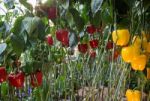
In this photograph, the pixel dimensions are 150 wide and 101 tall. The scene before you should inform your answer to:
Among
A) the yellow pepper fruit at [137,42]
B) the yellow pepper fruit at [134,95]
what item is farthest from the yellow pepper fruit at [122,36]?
the yellow pepper fruit at [134,95]

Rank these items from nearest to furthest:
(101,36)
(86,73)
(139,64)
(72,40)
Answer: (139,64), (72,40), (101,36), (86,73)

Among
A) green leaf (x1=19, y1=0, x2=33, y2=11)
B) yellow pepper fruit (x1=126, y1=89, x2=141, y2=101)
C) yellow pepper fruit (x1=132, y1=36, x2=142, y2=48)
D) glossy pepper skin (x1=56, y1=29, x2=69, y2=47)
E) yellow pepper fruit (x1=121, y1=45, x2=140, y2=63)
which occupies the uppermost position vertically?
green leaf (x1=19, y1=0, x2=33, y2=11)

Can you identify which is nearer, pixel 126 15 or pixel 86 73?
pixel 126 15

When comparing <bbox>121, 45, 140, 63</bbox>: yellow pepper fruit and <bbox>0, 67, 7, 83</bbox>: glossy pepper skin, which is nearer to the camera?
<bbox>121, 45, 140, 63</bbox>: yellow pepper fruit

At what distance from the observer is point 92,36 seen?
119 cm

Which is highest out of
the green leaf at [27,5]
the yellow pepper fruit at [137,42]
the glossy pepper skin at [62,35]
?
the green leaf at [27,5]

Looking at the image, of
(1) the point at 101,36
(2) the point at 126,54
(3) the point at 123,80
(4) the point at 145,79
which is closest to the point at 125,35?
(2) the point at 126,54

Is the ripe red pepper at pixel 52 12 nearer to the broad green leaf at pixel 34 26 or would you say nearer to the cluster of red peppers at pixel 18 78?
the broad green leaf at pixel 34 26

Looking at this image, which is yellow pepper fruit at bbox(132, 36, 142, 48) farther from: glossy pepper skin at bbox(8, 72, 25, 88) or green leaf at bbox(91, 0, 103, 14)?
glossy pepper skin at bbox(8, 72, 25, 88)

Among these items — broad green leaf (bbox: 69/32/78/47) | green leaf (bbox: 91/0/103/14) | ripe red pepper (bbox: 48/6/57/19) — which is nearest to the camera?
green leaf (bbox: 91/0/103/14)

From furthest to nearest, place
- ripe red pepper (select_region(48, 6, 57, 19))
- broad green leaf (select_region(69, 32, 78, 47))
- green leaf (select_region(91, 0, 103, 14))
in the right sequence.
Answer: broad green leaf (select_region(69, 32, 78, 47))
ripe red pepper (select_region(48, 6, 57, 19))
green leaf (select_region(91, 0, 103, 14))

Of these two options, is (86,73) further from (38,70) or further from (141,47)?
(141,47)

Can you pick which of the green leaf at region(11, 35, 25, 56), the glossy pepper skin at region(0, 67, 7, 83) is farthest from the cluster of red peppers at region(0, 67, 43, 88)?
the green leaf at region(11, 35, 25, 56)

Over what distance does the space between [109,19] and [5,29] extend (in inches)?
11.8
